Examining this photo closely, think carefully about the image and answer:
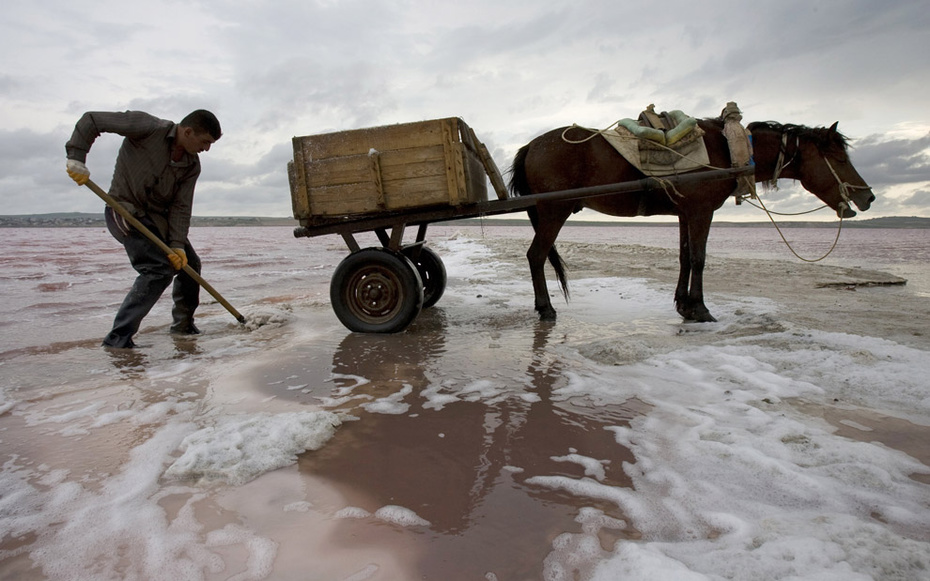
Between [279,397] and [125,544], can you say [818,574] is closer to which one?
[125,544]

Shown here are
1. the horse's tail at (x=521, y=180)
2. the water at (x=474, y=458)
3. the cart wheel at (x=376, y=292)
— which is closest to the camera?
the water at (x=474, y=458)

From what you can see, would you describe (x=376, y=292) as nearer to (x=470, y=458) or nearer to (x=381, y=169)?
(x=381, y=169)

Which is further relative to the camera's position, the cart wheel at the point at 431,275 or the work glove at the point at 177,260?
the cart wheel at the point at 431,275

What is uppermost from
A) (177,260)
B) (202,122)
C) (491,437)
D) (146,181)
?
(202,122)

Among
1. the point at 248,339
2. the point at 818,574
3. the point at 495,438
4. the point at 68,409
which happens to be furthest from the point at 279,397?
the point at 818,574

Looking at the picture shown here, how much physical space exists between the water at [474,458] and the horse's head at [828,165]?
150 centimetres

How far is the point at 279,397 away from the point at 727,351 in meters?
3.02

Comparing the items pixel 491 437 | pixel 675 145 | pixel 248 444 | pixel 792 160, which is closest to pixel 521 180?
pixel 675 145

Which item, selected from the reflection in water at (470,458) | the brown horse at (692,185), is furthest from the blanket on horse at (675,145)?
the reflection in water at (470,458)

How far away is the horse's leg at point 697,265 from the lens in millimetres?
4812

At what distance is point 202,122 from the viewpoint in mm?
4133

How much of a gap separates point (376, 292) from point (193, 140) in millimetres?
1966

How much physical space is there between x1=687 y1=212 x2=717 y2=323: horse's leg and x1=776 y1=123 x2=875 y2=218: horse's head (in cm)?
116

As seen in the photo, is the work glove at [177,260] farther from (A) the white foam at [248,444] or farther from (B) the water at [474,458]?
(A) the white foam at [248,444]
